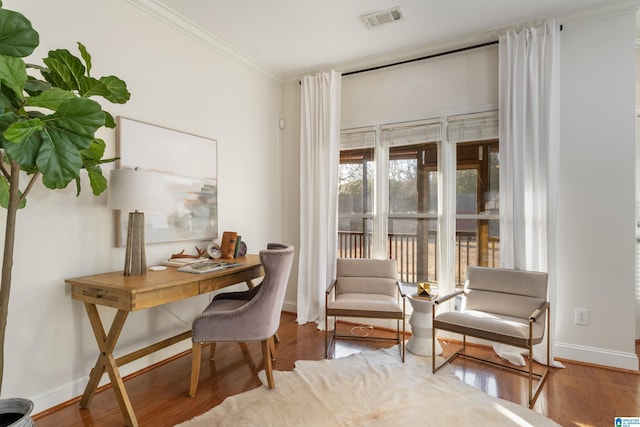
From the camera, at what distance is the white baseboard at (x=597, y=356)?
273 cm

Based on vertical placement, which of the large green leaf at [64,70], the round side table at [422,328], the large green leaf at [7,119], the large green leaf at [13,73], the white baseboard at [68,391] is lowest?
the white baseboard at [68,391]

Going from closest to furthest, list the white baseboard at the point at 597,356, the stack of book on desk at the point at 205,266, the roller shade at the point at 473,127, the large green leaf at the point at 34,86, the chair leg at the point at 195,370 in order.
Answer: the large green leaf at the point at 34,86, the chair leg at the point at 195,370, the stack of book on desk at the point at 205,266, the white baseboard at the point at 597,356, the roller shade at the point at 473,127

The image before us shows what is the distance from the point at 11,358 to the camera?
2.03 meters

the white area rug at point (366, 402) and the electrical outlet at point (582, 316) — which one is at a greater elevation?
the electrical outlet at point (582, 316)

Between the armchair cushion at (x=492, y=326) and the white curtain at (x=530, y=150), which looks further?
the white curtain at (x=530, y=150)

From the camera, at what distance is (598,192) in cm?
283

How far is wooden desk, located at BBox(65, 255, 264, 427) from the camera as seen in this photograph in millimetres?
2025

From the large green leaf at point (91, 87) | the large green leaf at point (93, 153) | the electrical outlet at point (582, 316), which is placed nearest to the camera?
the large green leaf at point (91, 87)

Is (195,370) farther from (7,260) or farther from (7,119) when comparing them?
(7,119)

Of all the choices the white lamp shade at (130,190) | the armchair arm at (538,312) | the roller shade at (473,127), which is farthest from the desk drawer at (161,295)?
the roller shade at (473,127)

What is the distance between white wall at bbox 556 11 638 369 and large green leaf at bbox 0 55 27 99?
144 inches

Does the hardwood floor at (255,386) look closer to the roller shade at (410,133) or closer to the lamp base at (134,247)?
the lamp base at (134,247)

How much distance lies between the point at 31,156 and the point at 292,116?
3204mm

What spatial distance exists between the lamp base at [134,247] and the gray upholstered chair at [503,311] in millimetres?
2224
